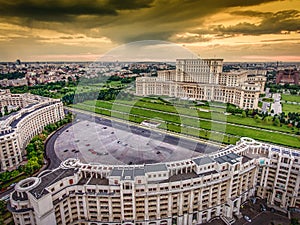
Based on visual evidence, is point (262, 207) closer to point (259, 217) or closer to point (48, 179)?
point (259, 217)

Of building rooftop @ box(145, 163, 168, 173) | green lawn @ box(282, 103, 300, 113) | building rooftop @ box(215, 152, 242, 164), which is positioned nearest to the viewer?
building rooftop @ box(145, 163, 168, 173)

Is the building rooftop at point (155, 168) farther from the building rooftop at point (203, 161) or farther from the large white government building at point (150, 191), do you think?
the building rooftop at point (203, 161)

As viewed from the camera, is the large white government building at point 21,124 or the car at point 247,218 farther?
the large white government building at point 21,124

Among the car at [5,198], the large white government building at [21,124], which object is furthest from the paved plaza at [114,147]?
the car at [5,198]

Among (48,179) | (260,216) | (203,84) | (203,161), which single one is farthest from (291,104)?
(48,179)

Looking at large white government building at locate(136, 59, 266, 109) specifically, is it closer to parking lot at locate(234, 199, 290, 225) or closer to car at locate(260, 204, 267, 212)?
car at locate(260, 204, 267, 212)

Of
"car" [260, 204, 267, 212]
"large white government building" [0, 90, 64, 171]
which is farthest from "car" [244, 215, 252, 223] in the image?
"large white government building" [0, 90, 64, 171]
